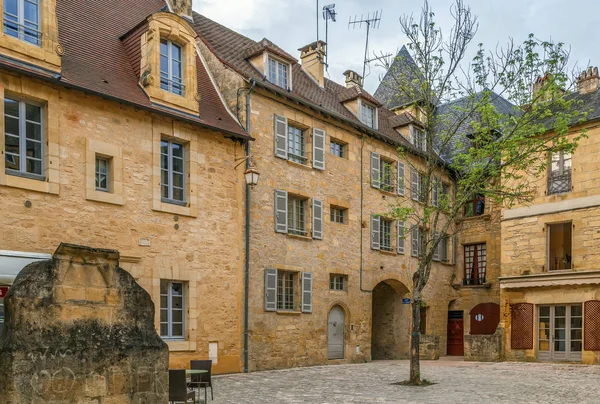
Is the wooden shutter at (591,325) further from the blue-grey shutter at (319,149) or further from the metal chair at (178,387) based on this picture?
the metal chair at (178,387)

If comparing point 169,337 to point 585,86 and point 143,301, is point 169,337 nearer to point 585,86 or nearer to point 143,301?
point 143,301

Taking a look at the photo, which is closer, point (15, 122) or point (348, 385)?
point (15, 122)

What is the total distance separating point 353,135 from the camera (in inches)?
760

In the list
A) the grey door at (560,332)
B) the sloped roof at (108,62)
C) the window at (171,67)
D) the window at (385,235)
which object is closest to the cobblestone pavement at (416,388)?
the grey door at (560,332)

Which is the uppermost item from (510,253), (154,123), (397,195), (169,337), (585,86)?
(585,86)

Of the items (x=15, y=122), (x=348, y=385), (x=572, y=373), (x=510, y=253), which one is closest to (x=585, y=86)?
(x=510, y=253)

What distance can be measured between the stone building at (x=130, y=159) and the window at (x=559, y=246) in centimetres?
1035

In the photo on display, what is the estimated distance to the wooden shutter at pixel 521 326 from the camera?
18688 mm

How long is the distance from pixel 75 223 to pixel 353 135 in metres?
10.3

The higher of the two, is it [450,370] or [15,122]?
[15,122]

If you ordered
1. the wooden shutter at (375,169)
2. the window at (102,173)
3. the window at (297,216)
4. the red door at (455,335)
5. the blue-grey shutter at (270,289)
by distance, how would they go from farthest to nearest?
the red door at (455,335) < the wooden shutter at (375,169) < the window at (297,216) < the blue-grey shutter at (270,289) < the window at (102,173)

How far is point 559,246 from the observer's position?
19.0 metres

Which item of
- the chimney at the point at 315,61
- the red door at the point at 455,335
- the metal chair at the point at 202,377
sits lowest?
the red door at the point at 455,335

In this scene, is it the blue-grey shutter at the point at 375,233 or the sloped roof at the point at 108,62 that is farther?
the blue-grey shutter at the point at 375,233
